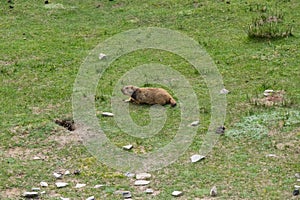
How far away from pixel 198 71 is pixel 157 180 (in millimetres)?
3862

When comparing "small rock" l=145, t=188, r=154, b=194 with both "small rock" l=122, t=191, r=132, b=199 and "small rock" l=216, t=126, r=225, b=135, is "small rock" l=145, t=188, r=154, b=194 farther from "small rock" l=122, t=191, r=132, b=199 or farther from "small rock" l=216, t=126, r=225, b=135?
"small rock" l=216, t=126, r=225, b=135

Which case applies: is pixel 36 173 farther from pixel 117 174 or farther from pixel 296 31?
pixel 296 31

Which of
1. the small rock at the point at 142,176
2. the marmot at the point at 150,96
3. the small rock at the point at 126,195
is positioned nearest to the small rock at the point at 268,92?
the marmot at the point at 150,96

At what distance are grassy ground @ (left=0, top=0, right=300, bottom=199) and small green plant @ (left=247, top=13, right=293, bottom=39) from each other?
15 cm

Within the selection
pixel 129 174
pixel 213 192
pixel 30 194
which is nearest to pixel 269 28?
pixel 129 174

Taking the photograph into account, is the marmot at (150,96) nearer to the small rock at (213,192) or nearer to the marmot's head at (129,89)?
the marmot's head at (129,89)

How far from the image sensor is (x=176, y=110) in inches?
333

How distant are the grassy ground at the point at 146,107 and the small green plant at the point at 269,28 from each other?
15cm

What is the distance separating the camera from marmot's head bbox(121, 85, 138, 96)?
8.84 metres

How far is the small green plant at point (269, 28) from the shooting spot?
11359 millimetres

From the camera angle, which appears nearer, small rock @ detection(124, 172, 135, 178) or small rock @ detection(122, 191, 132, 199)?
small rock @ detection(122, 191, 132, 199)

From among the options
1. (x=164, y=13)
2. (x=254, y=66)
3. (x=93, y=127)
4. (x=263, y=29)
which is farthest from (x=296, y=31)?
(x=93, y=127)

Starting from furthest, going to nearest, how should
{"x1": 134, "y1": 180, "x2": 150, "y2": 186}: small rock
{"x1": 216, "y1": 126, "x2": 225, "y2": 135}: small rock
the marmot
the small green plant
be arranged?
the small green plant, the marmot, {"x1": 216, "y1": 126, "x2": 225, "y2": 135}: small rock, {"x1": 134, "y1": 180, "x2": 150, "y2": 186}: small rock

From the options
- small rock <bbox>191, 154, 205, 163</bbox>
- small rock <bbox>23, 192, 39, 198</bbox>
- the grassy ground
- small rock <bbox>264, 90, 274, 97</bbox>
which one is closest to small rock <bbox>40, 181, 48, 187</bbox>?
the grassy ground
